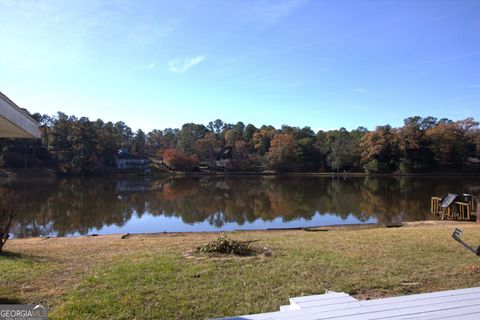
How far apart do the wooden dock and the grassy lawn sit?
1.22 m

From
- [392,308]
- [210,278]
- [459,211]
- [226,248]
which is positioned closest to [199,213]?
[459,211]

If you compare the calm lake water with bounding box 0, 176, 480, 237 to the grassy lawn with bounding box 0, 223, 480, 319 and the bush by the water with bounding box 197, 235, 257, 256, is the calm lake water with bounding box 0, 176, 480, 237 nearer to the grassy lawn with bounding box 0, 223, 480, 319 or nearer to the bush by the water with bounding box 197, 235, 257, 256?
the bush by the water with bounding box 197, 235, 257, 256

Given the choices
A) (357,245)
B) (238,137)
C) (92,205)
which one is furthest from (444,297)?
(238,137)

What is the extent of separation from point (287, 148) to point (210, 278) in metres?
60.9

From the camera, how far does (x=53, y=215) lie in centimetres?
2145

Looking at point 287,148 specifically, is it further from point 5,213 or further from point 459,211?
point 5,213

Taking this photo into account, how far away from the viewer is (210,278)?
5445 millimetres

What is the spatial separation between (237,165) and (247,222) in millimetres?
49205

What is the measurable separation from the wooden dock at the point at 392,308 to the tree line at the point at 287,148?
186ft

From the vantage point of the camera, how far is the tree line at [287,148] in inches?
2250

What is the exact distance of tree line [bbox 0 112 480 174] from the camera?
188 feet

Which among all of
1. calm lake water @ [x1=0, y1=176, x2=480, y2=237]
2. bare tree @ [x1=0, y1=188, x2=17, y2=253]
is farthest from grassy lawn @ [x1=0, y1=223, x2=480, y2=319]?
calm lake water @ [x1=0, y1=176, x2=480, y2=237]

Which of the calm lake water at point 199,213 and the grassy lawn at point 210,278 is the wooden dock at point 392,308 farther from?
the calm lake water at point 199,213

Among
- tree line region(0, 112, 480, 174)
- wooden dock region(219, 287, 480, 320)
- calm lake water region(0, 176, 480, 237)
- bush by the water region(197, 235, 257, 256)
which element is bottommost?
calm lake water region(0, 176, 480, 237)
